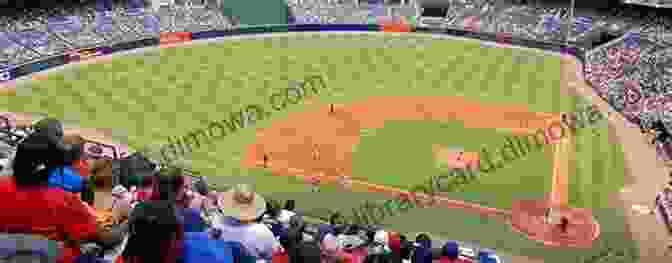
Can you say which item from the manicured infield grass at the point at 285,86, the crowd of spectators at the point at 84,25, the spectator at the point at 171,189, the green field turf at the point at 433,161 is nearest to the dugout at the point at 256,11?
the crowd of spectators at the point at 84,25

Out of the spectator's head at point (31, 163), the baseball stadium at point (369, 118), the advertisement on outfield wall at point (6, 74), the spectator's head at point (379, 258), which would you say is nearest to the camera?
the spectator's head at point (31, 163)

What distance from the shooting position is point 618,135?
84.8ft

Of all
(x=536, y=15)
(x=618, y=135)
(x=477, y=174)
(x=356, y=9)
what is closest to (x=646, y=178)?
(x=618, y=135)

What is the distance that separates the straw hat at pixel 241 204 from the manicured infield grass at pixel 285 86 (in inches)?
457

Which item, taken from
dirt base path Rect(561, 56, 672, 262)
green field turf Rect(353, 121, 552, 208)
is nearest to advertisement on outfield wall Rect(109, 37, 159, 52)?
green field turf Rect(353, 121, 552, 208)

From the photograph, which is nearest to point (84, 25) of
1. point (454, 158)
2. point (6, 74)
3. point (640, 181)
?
point (6, 74)

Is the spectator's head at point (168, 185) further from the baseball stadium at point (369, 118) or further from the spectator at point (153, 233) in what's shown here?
the spectator at point (153, 233)

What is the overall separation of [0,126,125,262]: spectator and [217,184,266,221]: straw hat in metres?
1.91

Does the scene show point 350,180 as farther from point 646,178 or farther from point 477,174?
point 646,178

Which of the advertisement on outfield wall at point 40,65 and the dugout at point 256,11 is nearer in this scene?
the advertisement on outfield wall at point 40,65

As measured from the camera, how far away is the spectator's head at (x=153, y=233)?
3342 mm

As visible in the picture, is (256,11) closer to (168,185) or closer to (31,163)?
Result: (168,185)

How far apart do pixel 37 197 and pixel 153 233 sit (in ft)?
4.43

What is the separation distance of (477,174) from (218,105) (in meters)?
13.5
